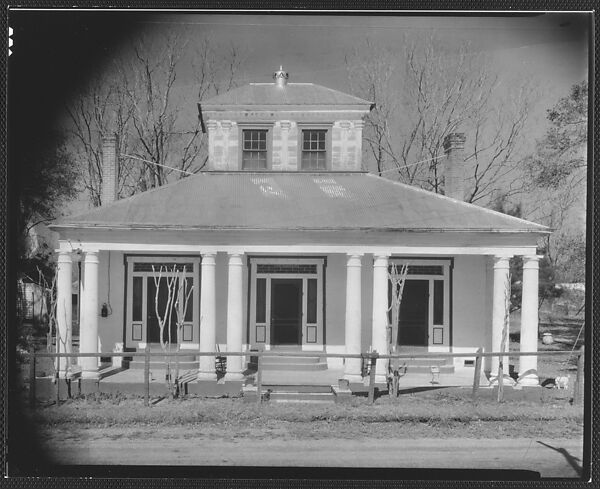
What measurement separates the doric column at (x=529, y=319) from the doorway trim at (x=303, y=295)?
3.22 meters

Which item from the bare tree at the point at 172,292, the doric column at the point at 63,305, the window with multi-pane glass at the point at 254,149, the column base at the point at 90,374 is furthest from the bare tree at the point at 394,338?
the doric column at the point at 63,305

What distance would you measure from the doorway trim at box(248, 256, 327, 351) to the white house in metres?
0.02

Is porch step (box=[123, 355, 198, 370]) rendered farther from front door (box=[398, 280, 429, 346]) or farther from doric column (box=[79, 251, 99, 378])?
front door (box=[398, 280, 429, 346])

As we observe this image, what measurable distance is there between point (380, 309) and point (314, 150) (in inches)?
121

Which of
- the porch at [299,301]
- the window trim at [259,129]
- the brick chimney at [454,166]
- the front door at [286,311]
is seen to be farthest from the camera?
the front door at [286,311]

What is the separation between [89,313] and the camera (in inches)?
281

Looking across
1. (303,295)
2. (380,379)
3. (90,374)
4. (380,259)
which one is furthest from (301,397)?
(90,374)

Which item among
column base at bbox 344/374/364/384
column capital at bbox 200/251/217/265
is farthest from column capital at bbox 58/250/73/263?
column base at bbox 344/374/364/384

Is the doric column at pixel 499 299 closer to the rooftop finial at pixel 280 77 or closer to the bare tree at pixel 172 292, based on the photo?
the rooftop finial at pixel 280 77

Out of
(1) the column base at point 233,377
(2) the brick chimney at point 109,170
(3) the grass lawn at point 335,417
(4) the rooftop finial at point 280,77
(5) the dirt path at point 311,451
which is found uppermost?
(4) the rooftop finial at point 280,77

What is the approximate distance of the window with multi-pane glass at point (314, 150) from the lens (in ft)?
26.2

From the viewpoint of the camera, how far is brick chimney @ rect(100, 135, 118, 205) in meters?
6.49

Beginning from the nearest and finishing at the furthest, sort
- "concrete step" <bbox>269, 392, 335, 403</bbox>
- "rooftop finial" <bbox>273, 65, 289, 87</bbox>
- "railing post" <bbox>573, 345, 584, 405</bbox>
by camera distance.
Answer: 1. "railing post" <bbox>573, 345, 584, 405</bbox>
2. "rooftop finial" <bbox>273, 65, 289, 87</bbox>
3. "concrete step" <bbox>269, 392, 335, 403</bbox>

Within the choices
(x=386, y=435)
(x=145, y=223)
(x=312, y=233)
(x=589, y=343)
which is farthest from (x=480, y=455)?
(x=145, y=223)
